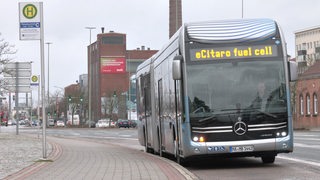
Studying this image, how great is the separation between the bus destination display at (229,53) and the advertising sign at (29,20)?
5345 mm

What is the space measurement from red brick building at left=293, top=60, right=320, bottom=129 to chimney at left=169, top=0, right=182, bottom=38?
2002 centimetres

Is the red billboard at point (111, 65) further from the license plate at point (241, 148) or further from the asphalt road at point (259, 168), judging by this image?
the license plate at point (241, 148)

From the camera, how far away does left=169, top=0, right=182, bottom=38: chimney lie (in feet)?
181

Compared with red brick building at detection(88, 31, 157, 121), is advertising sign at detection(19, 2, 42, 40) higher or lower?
lower

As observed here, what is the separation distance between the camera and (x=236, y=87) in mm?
14930

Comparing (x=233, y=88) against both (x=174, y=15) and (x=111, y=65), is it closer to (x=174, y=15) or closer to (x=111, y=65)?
(x=174, y=15)

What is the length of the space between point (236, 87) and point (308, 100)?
57.9 m

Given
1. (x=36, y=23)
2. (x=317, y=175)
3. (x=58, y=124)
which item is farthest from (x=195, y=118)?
(x=58, y=124)

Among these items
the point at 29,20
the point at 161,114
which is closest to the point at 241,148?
the point at 161,114

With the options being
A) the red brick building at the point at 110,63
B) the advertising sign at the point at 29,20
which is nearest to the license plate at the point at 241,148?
the advertising sign at the point at 29,20

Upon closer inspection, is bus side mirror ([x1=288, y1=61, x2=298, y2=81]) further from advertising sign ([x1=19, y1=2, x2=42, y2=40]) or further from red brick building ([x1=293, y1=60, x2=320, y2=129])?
red brick building ([x1=293, y1=60, x2=320, y2=129])

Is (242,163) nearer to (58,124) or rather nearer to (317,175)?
(317,175)

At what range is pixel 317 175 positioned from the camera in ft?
44.1

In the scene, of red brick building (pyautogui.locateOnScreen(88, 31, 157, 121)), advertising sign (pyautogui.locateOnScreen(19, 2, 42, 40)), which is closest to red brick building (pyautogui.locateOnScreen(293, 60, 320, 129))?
advertising sign (pyautogui.locateOnScreen(19, 2, 42, 40))
